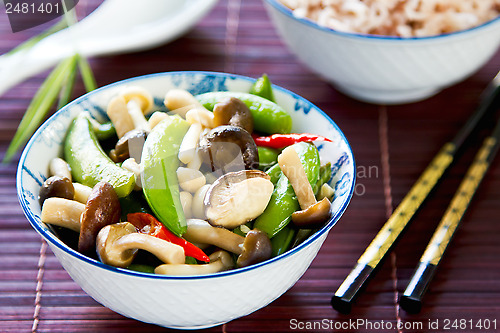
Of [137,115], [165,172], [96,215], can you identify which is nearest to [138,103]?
[137,115]

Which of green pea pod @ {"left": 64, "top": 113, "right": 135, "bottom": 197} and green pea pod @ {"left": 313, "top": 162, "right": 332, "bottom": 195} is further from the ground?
green pea pod @ {"left": 64, "top": 113, "right": 135, "bottom": 197}

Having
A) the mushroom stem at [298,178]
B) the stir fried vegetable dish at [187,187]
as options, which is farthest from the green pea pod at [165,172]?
the mushroom stem at [298,178]

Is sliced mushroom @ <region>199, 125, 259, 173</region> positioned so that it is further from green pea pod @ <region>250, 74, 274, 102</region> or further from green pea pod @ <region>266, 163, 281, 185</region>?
green pea pod @ <region>250, 74, 274, 102</region>

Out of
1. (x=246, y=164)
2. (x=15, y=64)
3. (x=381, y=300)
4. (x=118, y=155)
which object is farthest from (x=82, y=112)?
(x=381, y=300)

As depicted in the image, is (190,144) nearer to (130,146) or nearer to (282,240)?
(130,146)

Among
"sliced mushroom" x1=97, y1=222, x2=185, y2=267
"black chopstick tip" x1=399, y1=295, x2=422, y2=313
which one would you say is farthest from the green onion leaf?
"black chopstick tip" x1=399, y1=295, x2=422, y2=313

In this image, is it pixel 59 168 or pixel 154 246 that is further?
pixel 59 168
